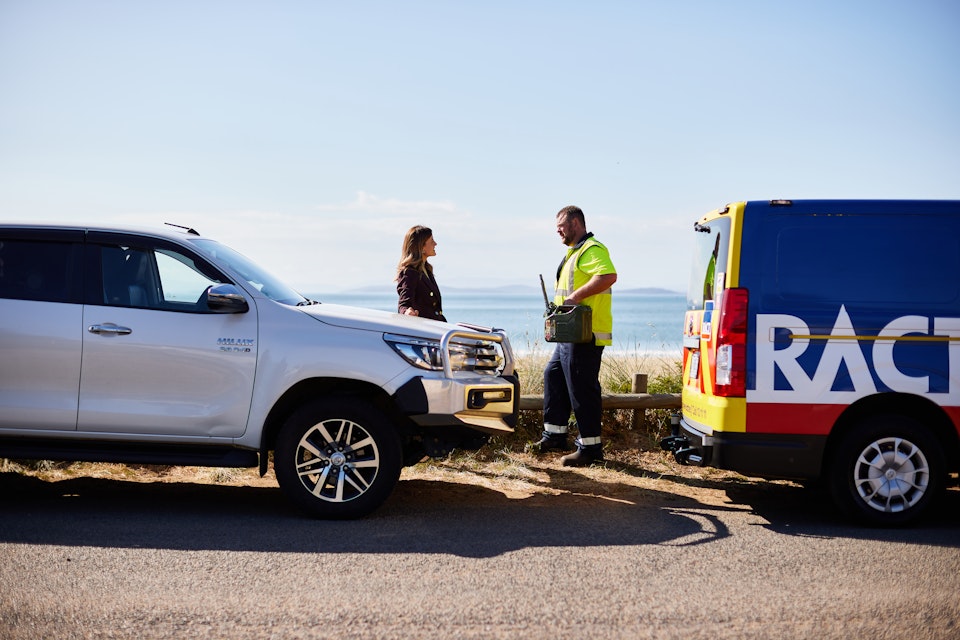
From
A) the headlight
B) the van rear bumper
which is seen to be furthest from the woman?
the van rear bumper

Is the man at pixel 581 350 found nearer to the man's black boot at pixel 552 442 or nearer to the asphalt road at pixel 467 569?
the man's black boot at pixel 552 442

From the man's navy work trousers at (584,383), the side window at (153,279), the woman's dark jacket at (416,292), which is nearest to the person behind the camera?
the side window at (153,279)

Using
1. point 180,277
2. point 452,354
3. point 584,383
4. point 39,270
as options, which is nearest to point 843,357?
point 584,383

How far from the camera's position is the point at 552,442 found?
8.55 meters

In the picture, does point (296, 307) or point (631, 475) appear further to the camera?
point (631, 475)

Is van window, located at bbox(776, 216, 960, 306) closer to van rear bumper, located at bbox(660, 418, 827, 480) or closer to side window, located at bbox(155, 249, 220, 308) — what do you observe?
van rear bumper, located at bbox(660, 418, 827, 480)

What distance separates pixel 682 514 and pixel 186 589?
3.58m

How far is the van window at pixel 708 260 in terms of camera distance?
247 inches

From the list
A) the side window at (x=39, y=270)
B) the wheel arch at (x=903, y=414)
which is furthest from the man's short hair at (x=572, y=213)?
the side window at (x=39, y=270)

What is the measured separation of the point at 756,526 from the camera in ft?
20.0

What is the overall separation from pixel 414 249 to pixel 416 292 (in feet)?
1.39

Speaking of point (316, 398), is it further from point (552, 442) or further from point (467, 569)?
point (552, 442)

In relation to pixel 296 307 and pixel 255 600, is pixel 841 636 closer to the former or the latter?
pixel 255 600

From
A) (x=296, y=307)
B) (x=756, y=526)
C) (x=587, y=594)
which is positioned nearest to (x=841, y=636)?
(x=587, y=594)
